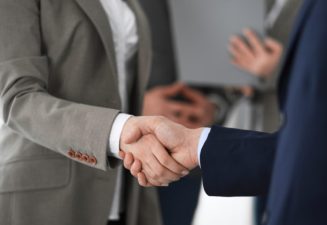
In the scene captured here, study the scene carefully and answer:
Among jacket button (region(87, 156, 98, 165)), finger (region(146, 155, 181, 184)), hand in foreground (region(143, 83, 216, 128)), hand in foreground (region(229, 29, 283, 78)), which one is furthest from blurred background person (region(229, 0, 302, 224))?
jacket button (region(87, 156, 98, 165))

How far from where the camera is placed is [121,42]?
1.00 meters

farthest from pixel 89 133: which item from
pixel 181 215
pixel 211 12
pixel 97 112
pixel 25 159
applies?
pixel 211 12

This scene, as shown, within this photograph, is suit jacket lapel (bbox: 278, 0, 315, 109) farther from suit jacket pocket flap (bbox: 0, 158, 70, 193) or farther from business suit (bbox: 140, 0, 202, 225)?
business suit (bbox: 140, 0, 202, 225)

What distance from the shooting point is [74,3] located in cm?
89

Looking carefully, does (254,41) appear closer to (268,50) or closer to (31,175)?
(268,50)

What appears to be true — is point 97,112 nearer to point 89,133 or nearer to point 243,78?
point 89,133

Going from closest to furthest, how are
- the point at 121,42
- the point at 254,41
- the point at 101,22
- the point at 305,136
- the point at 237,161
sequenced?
the point at 305,136, the point at 237,161, the point at 101,22, the point at 121,42, the point at 254,41

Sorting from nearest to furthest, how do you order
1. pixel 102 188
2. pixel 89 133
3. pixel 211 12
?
pixel 89 133, pixel 102 188, pixel 211 12

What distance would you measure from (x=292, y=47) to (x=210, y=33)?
87cm

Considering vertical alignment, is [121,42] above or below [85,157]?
above

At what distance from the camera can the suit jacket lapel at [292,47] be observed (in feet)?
2.12

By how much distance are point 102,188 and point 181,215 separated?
0.42 metres

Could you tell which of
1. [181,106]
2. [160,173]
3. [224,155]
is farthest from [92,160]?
[181,106]

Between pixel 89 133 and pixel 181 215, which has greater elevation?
pixel 89 133
